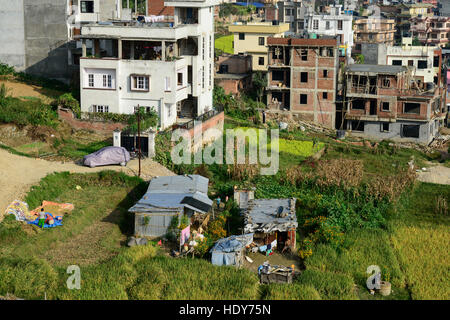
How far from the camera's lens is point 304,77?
55062mm

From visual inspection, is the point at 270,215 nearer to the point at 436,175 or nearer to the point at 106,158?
the point at 106,158

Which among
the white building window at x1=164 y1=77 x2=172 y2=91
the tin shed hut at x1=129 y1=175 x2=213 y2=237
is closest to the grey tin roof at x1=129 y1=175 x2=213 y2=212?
the tin shed hut at x1=129 y1=175 x2=213 y2=237

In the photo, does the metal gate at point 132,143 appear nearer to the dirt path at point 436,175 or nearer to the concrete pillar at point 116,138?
the concrete pillar at point 116,138

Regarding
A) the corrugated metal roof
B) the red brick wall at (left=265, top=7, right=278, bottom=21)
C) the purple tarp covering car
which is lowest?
the corrugated metal roof

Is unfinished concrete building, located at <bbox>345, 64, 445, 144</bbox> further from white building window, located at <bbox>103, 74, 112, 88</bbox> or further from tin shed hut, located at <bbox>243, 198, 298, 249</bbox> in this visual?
tin shed hut, located at <bbox>243, 198, 298, 249</bbox>

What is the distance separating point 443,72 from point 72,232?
46.2 metres

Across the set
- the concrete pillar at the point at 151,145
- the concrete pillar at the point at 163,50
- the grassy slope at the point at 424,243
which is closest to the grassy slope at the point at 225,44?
the concrete pillar at the point at 163,50

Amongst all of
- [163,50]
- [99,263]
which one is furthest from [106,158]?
[99,263]

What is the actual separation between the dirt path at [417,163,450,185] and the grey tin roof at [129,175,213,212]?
14.7 meters

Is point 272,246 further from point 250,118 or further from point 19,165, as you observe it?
point 250,118

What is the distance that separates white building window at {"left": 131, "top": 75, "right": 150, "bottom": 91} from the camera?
134 ft

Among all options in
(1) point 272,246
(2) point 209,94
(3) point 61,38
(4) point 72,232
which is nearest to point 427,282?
(1) point 272,246

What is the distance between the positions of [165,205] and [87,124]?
487 inches

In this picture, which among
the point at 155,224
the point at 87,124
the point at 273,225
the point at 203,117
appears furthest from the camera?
the point at 203,117
